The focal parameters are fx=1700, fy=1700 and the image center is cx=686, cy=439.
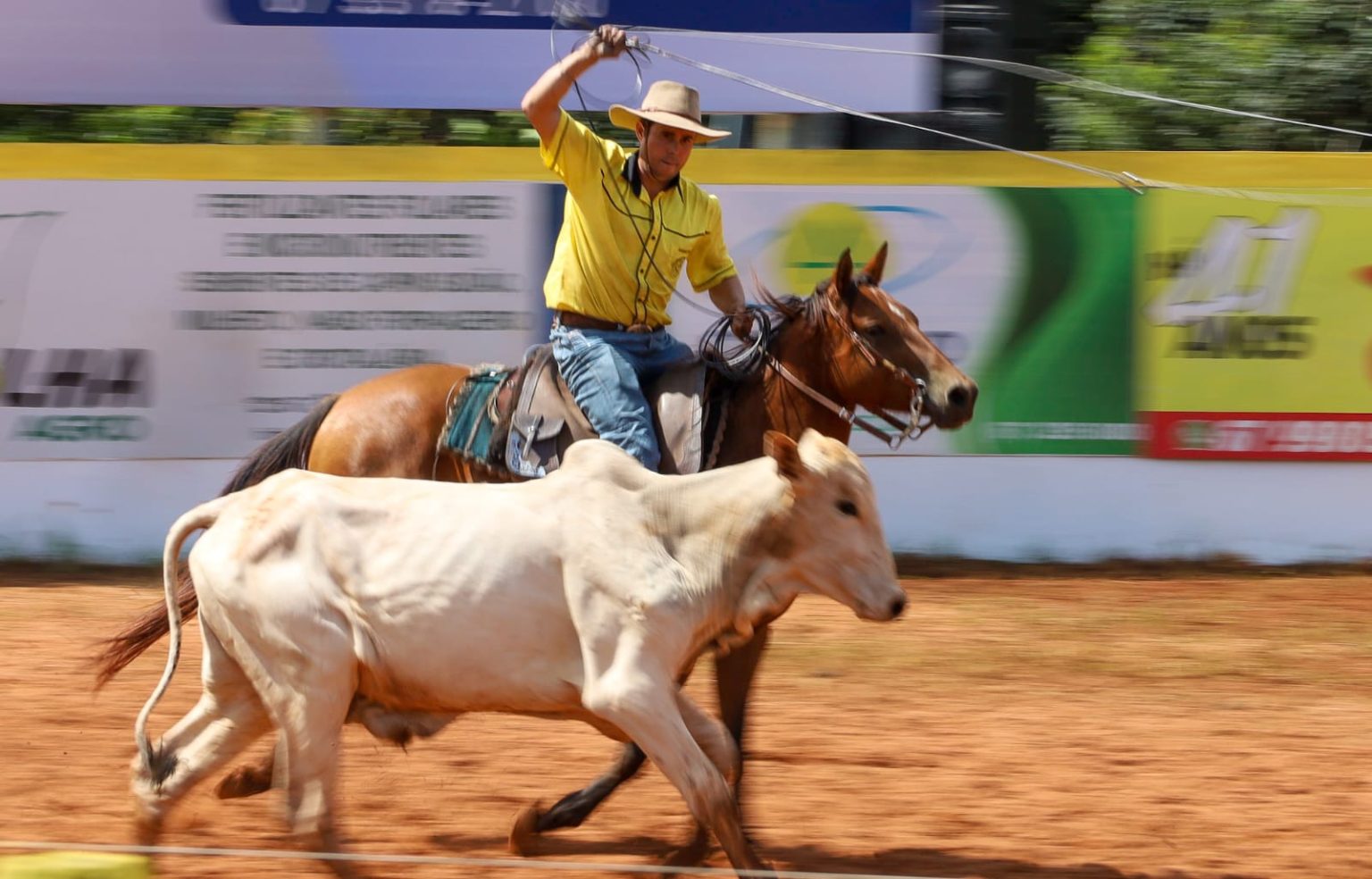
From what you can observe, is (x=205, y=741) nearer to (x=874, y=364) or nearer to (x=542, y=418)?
(x=542, y=418)

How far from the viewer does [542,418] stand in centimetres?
586

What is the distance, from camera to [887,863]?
5.06m

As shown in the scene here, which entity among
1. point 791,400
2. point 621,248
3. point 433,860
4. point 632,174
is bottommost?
point 433,860

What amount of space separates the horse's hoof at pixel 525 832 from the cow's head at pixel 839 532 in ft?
4.24

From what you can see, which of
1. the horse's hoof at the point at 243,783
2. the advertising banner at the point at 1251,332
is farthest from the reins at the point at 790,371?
the advertising banner at the point at 1251,332

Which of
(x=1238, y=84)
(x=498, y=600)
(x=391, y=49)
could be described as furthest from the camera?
(x=1238, y=84)

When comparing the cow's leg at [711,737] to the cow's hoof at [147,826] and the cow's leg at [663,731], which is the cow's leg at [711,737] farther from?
the cow's hoof at [147,826]

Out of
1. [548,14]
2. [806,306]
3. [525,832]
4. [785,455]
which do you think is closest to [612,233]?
[806,306]

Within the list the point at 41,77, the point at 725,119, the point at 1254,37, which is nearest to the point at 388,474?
the point at 725,119

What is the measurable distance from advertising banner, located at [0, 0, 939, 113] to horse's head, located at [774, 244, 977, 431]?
4732 mm

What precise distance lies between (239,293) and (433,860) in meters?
6.02

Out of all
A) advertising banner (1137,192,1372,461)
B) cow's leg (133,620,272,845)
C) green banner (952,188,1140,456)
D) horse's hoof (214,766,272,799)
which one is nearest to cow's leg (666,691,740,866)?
cow's leg (133,620,272,845)

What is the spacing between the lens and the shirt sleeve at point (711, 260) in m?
6.08

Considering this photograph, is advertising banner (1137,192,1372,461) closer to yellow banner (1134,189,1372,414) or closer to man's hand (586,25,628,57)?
yellow banner (1134,189,1372,414)
